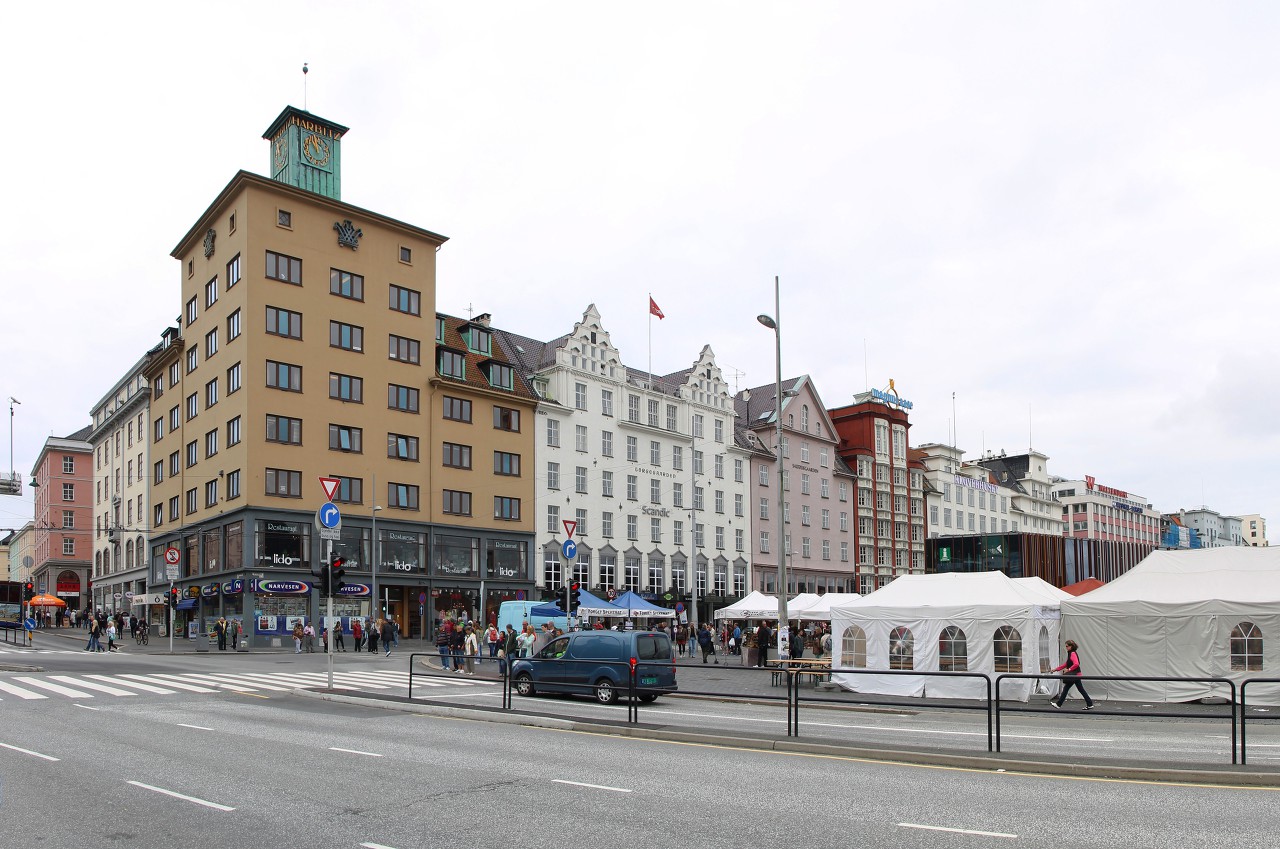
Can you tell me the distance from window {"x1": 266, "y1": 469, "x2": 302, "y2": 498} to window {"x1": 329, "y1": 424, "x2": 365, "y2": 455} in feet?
8.36

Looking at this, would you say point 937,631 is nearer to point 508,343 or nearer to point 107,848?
point 107,848

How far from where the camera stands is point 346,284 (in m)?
58.7

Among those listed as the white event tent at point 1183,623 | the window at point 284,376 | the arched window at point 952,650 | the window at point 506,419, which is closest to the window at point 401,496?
the window at point 506,419

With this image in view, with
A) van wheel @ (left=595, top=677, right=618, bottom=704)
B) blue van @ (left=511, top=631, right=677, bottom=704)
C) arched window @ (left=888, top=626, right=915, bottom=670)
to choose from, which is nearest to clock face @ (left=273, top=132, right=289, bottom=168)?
blue van @ (left=511, top=631, right=677, bottom=704)

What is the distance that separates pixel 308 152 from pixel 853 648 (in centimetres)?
4588

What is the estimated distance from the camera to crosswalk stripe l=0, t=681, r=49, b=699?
914 inches

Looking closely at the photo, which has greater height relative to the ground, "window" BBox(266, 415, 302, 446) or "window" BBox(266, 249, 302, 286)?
"window" BBox(266, 249, 302, 286)

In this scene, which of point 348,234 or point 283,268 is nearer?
point 283,268

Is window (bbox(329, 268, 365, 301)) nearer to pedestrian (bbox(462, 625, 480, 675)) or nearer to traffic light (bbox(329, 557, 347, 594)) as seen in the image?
pedestrian (bbox(462, 625, 480, 675))

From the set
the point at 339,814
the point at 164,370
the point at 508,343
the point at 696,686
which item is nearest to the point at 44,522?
the point at 164,370

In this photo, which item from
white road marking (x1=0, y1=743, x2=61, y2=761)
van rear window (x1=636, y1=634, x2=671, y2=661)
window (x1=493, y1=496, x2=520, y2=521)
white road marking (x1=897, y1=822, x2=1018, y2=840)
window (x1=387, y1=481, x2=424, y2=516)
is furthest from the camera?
window (x1=493, y1=496, x2=520, y2=521)

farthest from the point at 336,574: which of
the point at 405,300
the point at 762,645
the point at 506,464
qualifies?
the point at 506,464

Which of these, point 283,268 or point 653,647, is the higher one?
point 283,268

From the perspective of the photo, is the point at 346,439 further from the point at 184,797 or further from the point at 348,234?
the point at 184,797
